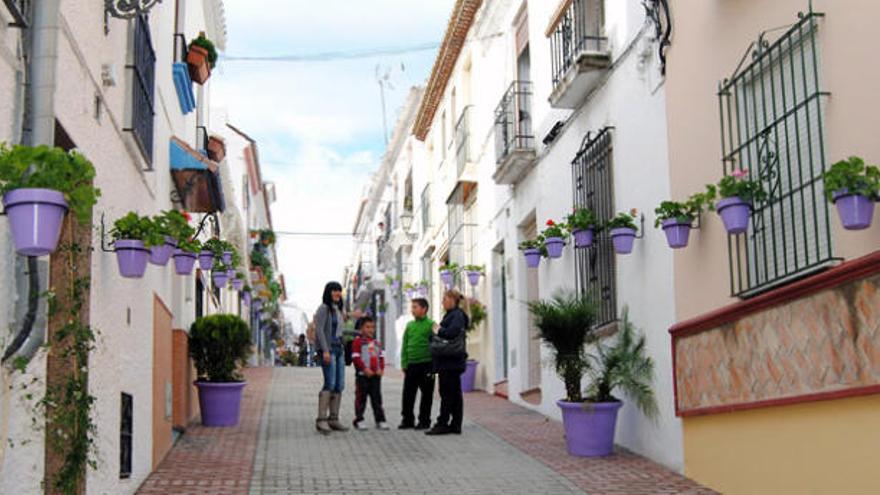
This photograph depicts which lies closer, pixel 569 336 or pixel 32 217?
pixel 32 217

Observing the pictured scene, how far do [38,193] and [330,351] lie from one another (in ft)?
26.0

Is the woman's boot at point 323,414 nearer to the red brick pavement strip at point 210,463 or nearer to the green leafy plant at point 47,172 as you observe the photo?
the red brick pavement strip at point 210,463

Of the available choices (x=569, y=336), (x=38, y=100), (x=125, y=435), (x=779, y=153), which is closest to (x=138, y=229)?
(x=38, y=100)

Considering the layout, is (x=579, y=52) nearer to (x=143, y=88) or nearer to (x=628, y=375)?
(x=628, y=375)

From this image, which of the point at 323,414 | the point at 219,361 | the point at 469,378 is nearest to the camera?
the point at 323,414

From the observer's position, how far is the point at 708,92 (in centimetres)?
887

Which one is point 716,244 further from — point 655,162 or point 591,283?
point 591,283

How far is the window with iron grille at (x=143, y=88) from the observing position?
8625mm

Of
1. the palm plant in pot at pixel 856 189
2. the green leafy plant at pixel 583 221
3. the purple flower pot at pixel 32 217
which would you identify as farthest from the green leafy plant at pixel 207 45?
the purple flower pot at pixel 32 217

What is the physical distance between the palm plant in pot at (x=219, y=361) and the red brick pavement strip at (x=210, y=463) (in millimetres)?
229


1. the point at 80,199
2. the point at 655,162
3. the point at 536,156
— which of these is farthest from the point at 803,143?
the point at 536,156

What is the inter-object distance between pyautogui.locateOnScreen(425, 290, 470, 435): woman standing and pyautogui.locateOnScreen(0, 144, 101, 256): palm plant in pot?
778cm

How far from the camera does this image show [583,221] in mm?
11570

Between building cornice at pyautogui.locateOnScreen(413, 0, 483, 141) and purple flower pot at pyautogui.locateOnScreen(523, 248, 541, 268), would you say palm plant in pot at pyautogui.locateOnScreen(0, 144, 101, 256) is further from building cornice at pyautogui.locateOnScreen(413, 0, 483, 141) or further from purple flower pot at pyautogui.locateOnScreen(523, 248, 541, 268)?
building cornice at pyautogui.locateOnScreen(413, 0, 483, 141)
